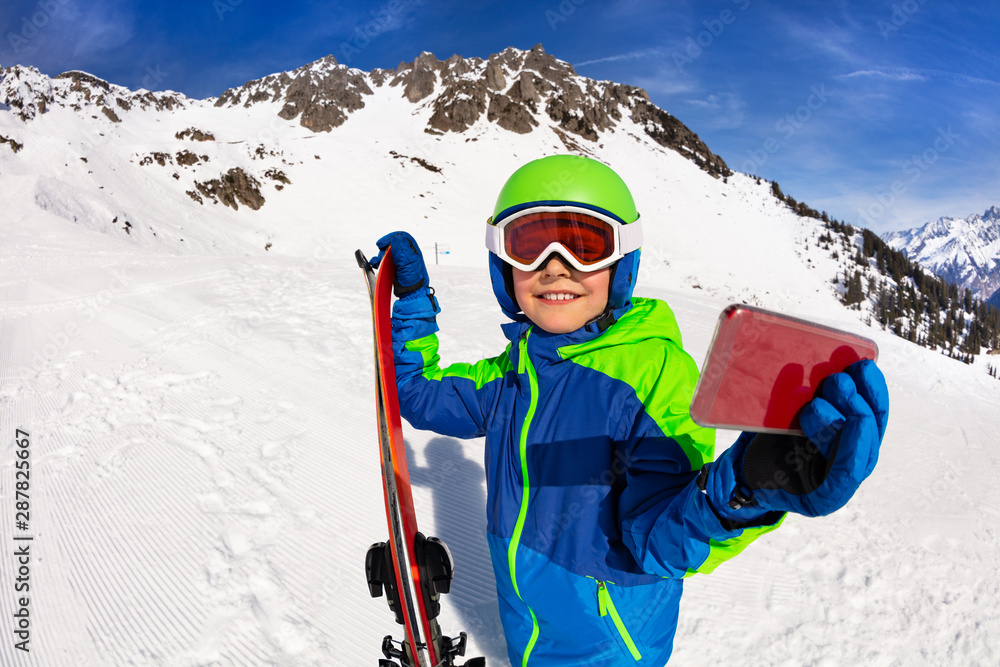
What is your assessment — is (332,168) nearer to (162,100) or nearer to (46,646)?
(46,646)

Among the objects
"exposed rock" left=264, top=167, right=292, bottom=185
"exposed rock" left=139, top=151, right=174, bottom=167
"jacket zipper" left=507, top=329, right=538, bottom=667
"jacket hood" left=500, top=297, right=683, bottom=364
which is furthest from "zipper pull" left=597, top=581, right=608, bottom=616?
"exposed rock" left=264, top=167, right=292, bottom=185

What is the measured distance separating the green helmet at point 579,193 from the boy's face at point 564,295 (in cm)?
7

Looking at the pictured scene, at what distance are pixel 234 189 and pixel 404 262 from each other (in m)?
32.3

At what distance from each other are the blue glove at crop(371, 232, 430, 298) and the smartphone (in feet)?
4.91

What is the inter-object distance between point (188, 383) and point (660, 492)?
559cm

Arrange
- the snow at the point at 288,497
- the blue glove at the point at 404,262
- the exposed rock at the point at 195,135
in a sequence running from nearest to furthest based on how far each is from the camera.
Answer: the blue glove at the point at 404,262 < the snow at the point at 288,497 < the exposed rock at the point at 195,135

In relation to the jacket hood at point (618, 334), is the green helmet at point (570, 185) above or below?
above

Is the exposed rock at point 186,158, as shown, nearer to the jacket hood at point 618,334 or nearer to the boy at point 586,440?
the boy at point 586,440

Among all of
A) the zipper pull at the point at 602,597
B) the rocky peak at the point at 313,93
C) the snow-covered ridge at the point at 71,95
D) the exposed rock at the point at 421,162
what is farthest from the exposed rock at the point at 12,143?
the rocky peak at the point at 313,93

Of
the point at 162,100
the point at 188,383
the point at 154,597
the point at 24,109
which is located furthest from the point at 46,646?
the point at 162,100

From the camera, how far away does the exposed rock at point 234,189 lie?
28281 mm

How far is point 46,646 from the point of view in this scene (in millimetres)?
2605

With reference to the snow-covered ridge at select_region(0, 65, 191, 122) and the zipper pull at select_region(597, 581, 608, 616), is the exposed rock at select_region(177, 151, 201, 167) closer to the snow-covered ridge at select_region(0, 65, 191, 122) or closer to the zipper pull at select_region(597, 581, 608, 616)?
the snow-covered ridge at select_region(0, 65, 191, 122)

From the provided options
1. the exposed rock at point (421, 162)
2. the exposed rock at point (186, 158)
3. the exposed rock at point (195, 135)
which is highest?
the exposed rock at point (195, 135)
